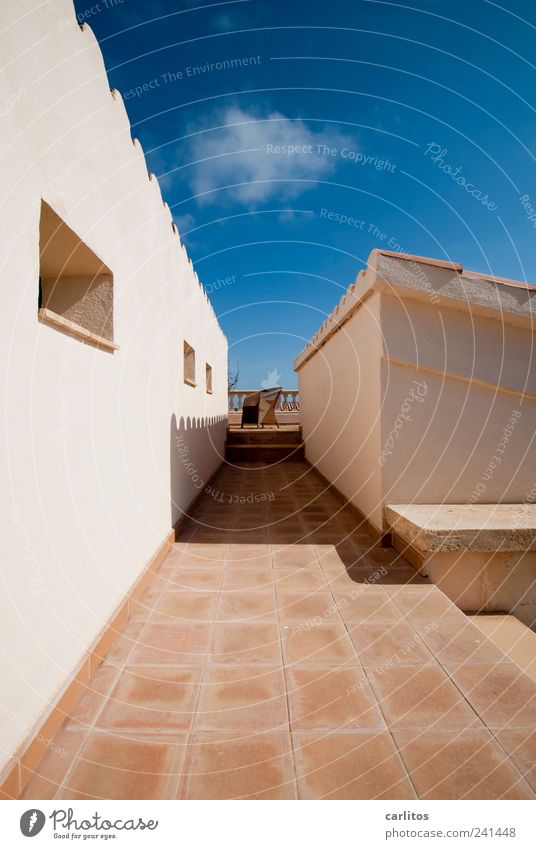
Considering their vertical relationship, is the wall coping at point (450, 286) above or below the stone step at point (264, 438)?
above

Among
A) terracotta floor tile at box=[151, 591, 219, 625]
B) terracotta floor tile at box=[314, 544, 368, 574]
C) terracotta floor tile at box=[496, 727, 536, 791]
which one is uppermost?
terracotta floor tile at box=[496, 727, 536, 791]

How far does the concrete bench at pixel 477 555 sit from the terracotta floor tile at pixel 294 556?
0.91 meters

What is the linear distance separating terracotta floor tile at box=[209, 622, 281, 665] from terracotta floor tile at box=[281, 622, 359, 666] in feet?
0.26

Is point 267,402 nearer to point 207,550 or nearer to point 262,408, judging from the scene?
point 262,408

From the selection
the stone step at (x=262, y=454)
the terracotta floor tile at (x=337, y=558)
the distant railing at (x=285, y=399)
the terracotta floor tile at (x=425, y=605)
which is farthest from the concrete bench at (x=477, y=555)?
the distant railing at (x=285, y=399)

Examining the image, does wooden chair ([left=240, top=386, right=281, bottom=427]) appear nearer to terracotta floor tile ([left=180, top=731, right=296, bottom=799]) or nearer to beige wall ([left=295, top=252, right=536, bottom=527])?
beige wall ([left=295, top=252, right=536, bottom=527])

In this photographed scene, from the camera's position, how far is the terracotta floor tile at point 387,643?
7.89ft

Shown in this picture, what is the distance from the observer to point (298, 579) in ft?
11.7

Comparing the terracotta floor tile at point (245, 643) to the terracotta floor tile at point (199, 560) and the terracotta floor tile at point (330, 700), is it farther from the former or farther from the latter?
the terracotta floor tile at point (199, 560)

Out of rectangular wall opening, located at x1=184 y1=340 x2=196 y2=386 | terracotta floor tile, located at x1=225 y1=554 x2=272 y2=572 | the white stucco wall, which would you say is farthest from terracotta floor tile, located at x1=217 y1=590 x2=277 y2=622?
rectangular wall opening, located at x1=184 y1=340 x2=196 y2=386

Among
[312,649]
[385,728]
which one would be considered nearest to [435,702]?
[385,728]

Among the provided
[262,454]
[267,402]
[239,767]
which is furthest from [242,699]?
[267,402]

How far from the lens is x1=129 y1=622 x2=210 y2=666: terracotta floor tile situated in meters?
2.42

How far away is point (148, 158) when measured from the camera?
3.67 m
